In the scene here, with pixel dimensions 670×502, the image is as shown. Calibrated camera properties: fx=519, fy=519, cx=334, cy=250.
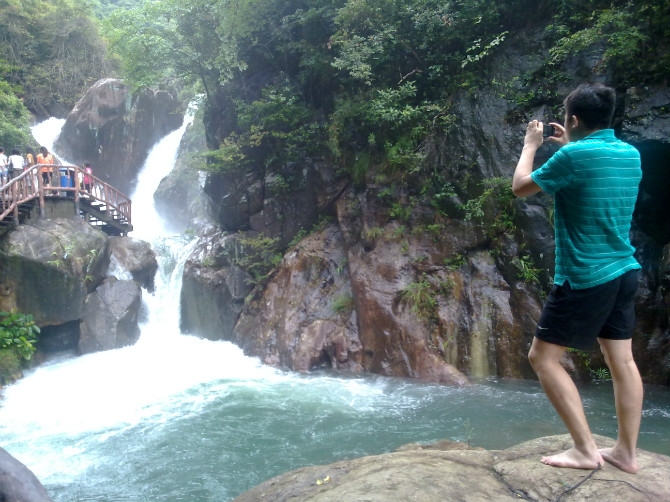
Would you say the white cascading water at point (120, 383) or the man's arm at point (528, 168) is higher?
the man's arm at point (528, 168)

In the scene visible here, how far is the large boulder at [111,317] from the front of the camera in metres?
12.3

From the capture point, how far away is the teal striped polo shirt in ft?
8.79

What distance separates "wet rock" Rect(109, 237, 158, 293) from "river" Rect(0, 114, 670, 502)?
3590 mm

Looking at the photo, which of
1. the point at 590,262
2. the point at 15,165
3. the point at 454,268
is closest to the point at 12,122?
the point at 15,165

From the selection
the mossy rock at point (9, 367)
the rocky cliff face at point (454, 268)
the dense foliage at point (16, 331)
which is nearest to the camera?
the dense foliage at point (16, 331)

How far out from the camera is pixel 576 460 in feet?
9.45

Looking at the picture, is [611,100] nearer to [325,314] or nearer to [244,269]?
[325,314]

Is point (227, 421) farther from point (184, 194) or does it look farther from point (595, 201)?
point (184, 194)

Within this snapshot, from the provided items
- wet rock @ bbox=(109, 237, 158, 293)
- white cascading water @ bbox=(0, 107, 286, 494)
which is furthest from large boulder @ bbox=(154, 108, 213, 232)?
wet rock @ bbox=(109, 237, 158, 293)

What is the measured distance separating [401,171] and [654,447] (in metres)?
6.57

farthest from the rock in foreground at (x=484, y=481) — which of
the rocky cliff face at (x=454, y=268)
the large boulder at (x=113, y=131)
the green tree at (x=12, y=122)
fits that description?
the large boulder at (x=113, y=131)

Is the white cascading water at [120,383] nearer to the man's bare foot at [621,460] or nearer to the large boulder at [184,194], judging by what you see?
the large boulder at [184,194]

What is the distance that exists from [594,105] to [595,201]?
0.54m

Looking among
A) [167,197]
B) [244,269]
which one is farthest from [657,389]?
[167,197]
